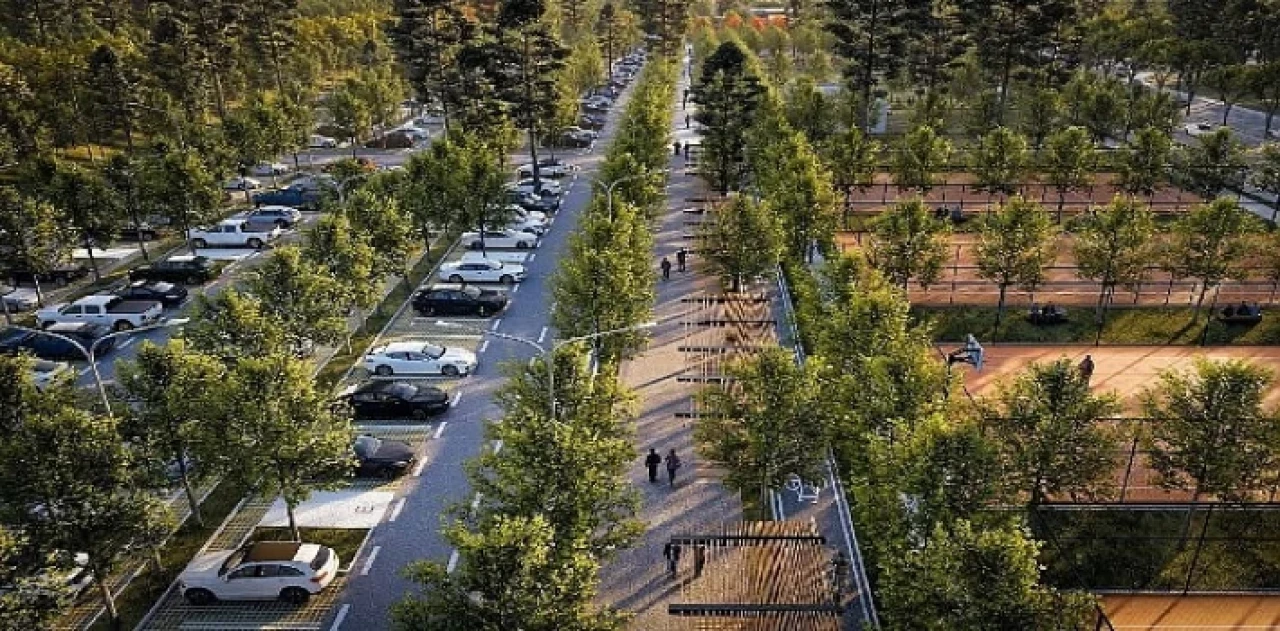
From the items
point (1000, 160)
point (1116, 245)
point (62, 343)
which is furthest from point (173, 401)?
point (1000, 160)

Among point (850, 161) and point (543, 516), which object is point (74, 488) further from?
point (850, 161)

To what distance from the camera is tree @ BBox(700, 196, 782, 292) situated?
125 ft

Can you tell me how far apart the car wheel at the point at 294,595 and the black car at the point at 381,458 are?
5.58 metres

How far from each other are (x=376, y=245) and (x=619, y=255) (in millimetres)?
13018

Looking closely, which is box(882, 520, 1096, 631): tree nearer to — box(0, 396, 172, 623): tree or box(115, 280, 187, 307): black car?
box(0, 396, 172, 623): tree

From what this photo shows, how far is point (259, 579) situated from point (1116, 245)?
32.8 meters

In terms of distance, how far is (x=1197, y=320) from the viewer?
3691 centimetres

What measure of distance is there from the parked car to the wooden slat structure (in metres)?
38.9

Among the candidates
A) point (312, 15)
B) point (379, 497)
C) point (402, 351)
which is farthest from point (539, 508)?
point (312, 15)

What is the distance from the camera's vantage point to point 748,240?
1502 inches

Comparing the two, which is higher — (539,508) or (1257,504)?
(539,508)

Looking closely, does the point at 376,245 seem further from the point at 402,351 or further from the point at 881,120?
the point at 881,120

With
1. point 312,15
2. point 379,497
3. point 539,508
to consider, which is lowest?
point 379,497

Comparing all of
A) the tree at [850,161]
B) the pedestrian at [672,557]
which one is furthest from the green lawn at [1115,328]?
the pedestrian at [672,557]
